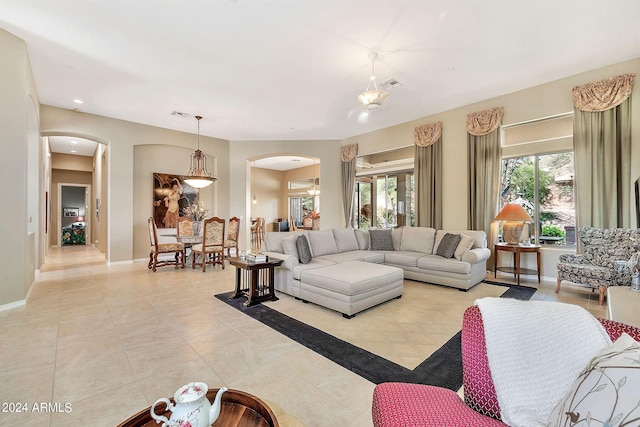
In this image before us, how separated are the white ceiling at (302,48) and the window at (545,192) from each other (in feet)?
4.51

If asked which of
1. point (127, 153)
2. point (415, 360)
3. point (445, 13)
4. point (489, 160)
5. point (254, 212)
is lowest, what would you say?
point (415, 360)

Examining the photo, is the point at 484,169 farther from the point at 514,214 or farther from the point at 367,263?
the point at 367,263

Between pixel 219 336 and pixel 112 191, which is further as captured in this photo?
pixel 112 191

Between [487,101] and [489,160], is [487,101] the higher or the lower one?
the higher one

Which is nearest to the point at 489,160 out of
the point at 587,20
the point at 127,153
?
the point at 587,20

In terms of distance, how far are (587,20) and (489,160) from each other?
2416 millimetres

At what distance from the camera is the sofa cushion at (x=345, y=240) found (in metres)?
5.24

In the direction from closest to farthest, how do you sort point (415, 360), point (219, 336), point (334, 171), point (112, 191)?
point (415, 360), point (219, 336), point (112, 191), point (334, 171)

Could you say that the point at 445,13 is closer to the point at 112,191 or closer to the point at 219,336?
the point at 219,336

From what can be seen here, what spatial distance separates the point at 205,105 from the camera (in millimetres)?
5543

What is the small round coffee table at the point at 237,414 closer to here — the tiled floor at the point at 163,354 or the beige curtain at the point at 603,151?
the tiled floor at the point at 163,354

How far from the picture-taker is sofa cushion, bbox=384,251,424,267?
490cm

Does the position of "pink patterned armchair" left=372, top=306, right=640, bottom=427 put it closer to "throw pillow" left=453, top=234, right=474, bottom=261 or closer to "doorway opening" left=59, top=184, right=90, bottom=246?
"throw pillow" left=453, top=234, right=474, bottom=261

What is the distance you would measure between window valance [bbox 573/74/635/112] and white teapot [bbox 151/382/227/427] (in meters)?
5.99
